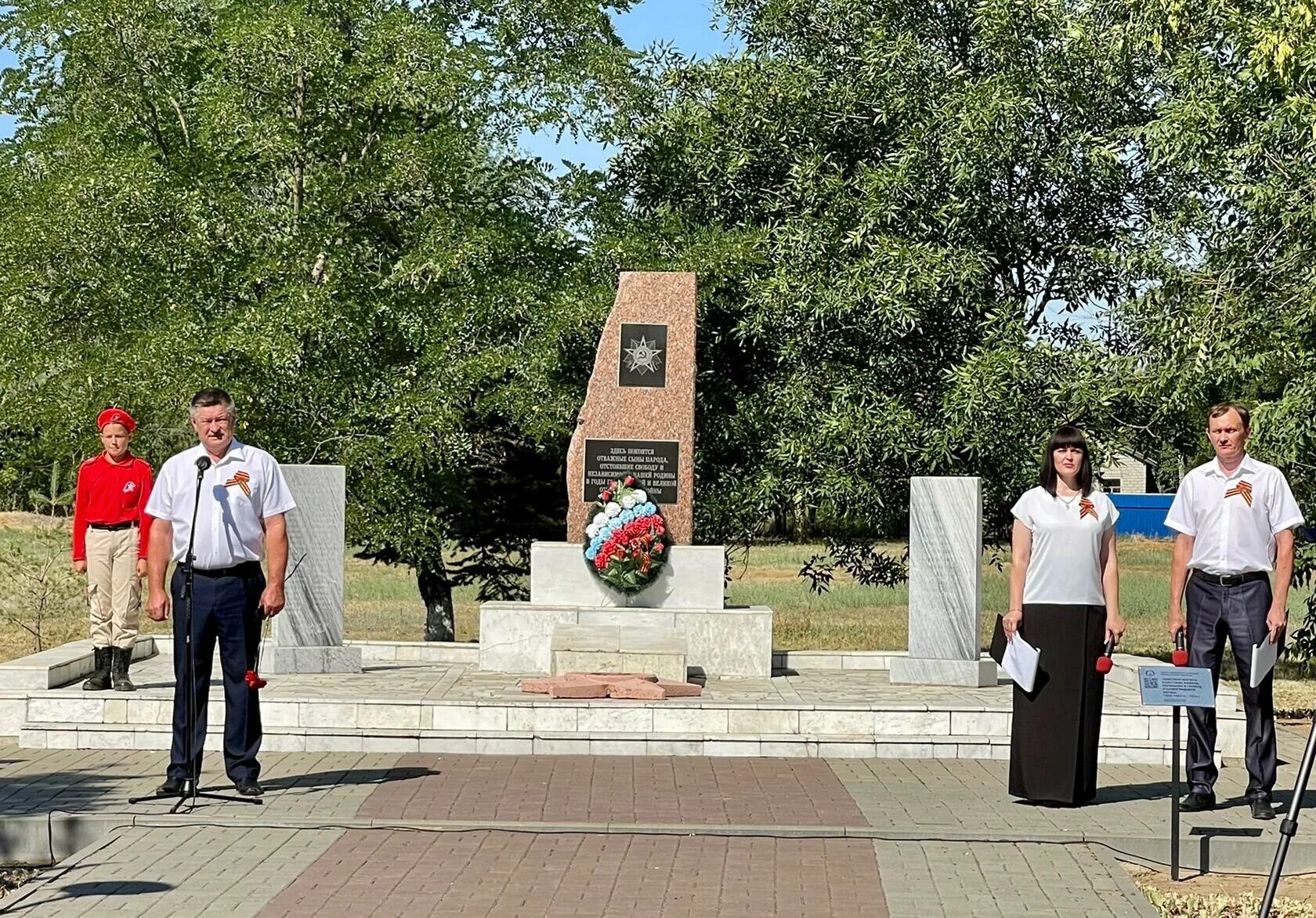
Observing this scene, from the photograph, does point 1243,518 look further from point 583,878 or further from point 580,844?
point 583,878

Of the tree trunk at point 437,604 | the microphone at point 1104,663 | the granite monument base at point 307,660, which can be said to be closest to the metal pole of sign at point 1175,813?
the microphone at point 1104,663

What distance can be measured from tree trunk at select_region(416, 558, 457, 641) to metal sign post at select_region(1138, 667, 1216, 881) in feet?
50.0

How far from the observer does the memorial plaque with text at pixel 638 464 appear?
1551 centimetres

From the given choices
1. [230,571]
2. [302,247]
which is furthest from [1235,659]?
[302,247]

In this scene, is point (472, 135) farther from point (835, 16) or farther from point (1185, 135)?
point (1185, 135)

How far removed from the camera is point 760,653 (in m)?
14.4

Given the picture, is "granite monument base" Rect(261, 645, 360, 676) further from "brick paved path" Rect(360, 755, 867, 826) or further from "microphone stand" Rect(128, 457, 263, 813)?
"microphone stand" Rect(128, 457, 263, 813)

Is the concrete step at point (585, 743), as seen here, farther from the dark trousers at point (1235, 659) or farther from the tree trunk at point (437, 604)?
the tree trunk at point (437, 604)

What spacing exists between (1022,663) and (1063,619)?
1.04 ft

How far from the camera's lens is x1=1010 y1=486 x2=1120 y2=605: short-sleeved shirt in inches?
360

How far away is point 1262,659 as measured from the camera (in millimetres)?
8859

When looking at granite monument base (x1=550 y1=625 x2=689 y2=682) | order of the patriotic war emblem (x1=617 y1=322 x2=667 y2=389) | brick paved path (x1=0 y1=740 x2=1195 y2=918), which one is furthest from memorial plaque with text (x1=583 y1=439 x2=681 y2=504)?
brick paved path (x1=0 y1=740 x2=1195 y2=918)

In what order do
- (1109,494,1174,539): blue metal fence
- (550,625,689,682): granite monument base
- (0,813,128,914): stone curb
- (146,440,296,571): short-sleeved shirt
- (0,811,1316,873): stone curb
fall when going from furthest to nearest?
(1109,494,1174,539): blue metal fence, (550,625,689,682): granite monument base, (146,440,296,571): short-sleeved shirt, (0,811,1316,873): stone curb, (0,813,128,914): stone curb

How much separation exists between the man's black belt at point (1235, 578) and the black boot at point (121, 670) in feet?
23.2
